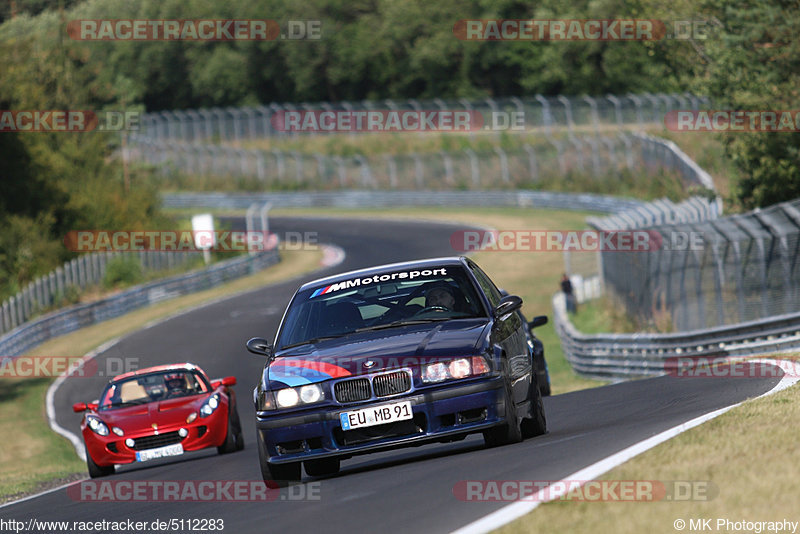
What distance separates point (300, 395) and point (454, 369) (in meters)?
1.06

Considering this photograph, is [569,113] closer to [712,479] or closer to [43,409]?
[43,409]

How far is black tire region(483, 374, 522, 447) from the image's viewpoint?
8906 millimetres

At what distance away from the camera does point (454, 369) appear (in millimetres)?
8758

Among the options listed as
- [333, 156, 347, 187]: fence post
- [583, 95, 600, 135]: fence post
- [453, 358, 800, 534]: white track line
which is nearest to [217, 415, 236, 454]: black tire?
[453, 358, 800, 534]: white track line

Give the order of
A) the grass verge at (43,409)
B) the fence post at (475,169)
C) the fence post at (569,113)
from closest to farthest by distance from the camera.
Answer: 1. the grass verge at (43,409)
2. the fence post at (569,113)
3. the fence post at (475,169)

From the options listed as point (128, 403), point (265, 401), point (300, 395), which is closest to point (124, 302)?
point (128, 403)

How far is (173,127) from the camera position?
276ft

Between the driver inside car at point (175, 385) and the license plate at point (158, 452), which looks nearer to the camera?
the license plate at point (158, 452)
